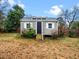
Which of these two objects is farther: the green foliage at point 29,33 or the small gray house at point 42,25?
the small gray house at point 42,25

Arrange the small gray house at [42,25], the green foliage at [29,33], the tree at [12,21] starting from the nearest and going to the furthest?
the green foliage at [29,33] → the small gray house at [42,25] → the tree at [12,21]

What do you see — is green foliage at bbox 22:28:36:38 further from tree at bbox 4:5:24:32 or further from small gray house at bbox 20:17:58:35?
tree at bbox 4:5:24:32

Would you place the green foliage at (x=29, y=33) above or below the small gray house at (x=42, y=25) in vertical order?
below

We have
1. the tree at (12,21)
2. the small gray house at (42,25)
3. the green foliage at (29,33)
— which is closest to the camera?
the green foliage at (29,33)

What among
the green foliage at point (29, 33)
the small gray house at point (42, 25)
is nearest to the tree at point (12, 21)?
the small gray house at point (42, 25)

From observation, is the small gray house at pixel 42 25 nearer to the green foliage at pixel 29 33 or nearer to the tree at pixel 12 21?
the green foliage at pixel 29 33

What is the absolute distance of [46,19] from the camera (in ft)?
97.0

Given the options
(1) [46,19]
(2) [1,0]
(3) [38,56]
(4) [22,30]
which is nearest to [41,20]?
(1) [46,19]

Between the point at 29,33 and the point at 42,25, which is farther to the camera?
the point at 42,25

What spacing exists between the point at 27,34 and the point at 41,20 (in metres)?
3.44

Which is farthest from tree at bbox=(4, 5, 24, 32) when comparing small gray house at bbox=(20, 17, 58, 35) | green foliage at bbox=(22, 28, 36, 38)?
green foliage at bbox=(22, 28, 36, 38)

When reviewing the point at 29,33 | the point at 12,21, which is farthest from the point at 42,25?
the point at 12,21

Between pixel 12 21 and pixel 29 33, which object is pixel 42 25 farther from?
pixel 12 21

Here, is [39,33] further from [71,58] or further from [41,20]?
[71,58]
